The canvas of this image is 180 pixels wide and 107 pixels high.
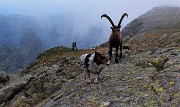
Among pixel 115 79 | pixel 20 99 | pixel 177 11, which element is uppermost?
pixel 177 11

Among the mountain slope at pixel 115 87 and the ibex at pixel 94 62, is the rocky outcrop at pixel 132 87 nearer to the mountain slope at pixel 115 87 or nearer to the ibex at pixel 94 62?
the mountain slope at pixel 115 87

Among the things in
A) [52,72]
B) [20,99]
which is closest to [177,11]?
[52,72]

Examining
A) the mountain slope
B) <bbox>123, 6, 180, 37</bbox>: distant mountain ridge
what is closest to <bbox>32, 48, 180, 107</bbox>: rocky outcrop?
the mountain slope

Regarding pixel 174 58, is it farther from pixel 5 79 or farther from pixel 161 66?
pixel 5 79

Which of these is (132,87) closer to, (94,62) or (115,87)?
(115,87)

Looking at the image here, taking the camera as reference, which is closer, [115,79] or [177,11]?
[115,79]

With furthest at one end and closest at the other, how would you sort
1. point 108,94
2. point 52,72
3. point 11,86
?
point 52,72 → point 11,86 → point 108,94

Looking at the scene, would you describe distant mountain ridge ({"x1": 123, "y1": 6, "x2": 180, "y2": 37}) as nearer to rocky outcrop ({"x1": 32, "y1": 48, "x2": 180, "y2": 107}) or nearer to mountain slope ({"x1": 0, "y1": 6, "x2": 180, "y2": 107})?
mountain slope ({"x1": 0, "y1": 6, "x2": 180, "y2": 107})

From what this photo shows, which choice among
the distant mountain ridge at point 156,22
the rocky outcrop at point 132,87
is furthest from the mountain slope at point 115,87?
the distant mountain ridge at point 156,22

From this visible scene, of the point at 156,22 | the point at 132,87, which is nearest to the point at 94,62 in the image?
the point at 132,87

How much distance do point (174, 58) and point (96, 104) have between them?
7724 mm

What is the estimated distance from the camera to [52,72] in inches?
1161

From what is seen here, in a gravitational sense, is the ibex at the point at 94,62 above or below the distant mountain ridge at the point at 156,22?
below

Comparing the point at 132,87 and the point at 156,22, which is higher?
the point at 156,22
